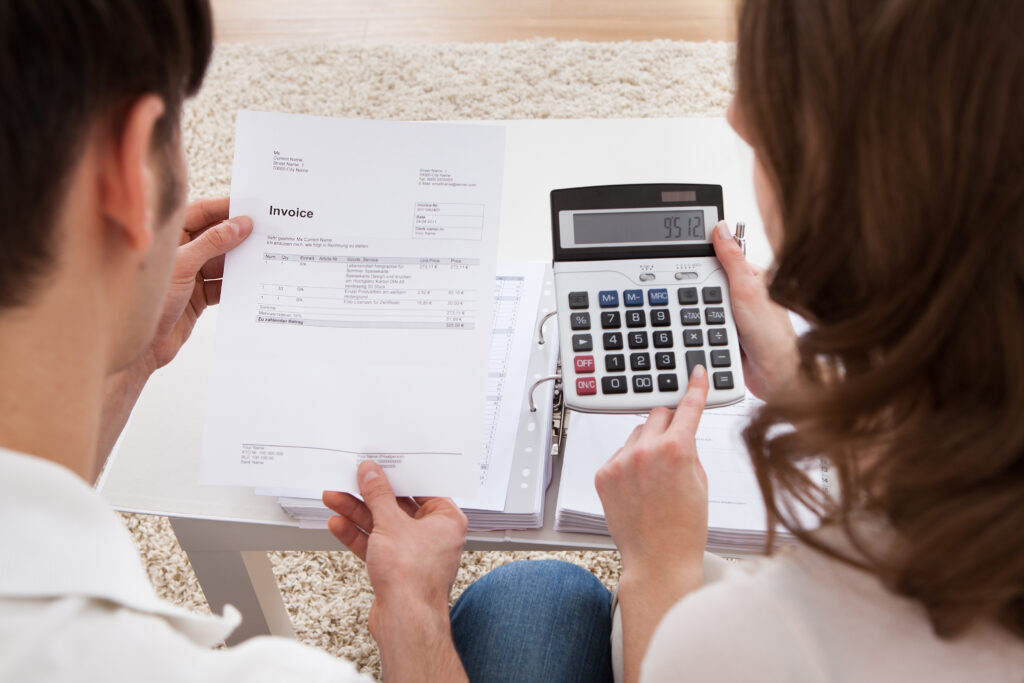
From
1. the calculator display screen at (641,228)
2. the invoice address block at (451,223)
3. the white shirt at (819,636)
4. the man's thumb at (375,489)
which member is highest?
the calculator display screen at (641,228)

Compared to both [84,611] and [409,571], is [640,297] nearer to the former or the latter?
[409,571]

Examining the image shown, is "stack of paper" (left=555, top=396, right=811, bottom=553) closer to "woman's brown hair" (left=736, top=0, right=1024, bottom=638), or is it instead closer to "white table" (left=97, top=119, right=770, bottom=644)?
"white table" (left=97, top=119, right=770, bottom=644)

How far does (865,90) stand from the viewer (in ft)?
1.28

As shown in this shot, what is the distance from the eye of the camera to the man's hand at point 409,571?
0.59 meters

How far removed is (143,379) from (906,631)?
672 mm

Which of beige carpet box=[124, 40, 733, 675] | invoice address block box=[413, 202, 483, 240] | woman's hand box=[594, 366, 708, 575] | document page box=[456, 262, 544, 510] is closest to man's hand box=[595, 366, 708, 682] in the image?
woman's hand box=[594, 366, 708, 575]

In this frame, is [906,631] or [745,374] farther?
[745,374]

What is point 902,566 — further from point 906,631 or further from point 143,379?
point 143,379

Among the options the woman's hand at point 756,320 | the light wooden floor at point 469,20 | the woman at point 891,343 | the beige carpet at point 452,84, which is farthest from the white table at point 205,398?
the light wooden floor at point 469,20

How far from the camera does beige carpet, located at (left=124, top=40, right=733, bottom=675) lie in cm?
159

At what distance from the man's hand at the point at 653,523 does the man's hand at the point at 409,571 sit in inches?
5.4

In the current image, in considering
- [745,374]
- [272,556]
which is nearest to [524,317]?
[745,374]

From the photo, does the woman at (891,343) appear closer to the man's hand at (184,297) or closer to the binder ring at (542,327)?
the binder ring at (542,327)

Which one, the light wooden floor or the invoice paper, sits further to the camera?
the light wooden floor
